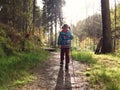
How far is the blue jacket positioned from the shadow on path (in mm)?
1076

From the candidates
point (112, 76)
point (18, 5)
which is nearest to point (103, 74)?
point (112, 76)

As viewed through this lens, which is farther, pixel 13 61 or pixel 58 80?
pixel 13 61

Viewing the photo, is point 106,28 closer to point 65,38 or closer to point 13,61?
point 65,38

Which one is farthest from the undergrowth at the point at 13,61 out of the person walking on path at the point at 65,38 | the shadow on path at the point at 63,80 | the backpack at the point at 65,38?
the backpack at the point at 65,38

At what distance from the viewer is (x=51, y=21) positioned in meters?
45.6

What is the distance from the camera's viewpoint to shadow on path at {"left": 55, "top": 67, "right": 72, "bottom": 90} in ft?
20.2

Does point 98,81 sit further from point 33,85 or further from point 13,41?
point 13,41

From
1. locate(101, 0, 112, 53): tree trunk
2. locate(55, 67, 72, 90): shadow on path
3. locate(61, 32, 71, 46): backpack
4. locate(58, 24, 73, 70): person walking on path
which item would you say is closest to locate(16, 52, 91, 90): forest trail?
locate(55, 67, 72, 90): shadow on path

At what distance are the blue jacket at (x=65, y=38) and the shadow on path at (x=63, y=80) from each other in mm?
1076

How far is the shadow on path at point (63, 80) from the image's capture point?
6.15m

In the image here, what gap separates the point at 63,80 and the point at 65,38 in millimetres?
2407

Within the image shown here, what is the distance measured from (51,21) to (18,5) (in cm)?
2839

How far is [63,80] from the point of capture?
688cm

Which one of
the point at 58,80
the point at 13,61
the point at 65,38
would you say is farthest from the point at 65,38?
the point at 58,80
